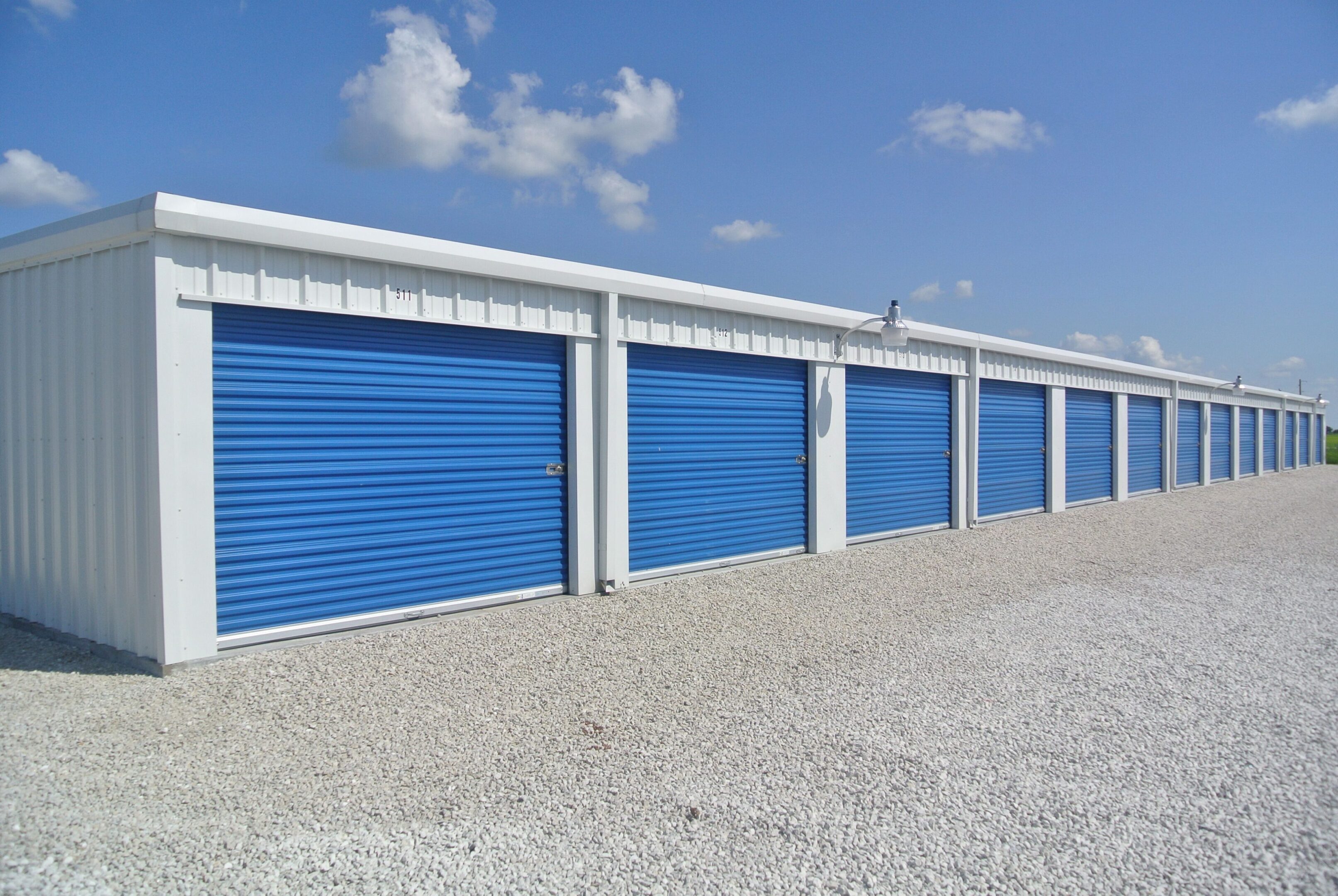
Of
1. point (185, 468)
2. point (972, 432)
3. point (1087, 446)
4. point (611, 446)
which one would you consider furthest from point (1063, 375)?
point (185, 468)

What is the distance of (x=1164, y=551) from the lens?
36.1 feet

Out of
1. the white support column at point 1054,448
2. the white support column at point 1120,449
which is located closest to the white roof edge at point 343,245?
the white support column at point 1054,448

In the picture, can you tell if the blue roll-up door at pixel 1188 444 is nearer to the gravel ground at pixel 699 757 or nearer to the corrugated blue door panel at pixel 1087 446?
the corrugated blue door panel at pixel 1087 446

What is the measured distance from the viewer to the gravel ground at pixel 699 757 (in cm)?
321

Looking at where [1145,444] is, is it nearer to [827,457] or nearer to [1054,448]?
[1054,448]

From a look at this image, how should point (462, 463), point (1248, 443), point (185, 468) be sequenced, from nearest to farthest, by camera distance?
point (185, 468)
point (462, 463)
point (1248, 443)

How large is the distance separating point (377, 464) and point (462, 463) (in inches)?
32.2

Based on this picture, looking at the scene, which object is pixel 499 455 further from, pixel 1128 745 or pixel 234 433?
pixel 1128 745

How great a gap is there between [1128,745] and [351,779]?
4368 mm

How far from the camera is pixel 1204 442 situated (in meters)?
23.8

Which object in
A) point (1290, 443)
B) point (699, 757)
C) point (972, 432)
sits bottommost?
point (699, 757)

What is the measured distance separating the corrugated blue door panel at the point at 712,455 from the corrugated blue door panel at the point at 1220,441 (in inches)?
819

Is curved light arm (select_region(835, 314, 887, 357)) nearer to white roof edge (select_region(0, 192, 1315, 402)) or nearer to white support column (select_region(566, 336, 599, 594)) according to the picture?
white roof edge (select_region(0, 192, 1315, 402))

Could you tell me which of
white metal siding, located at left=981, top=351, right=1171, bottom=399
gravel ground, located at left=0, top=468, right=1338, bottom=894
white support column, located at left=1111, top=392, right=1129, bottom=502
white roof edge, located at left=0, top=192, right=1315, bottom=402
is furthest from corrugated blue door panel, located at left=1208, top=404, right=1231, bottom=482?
white roof edge, located at left=0, top=192, right=1315, bottom=402
